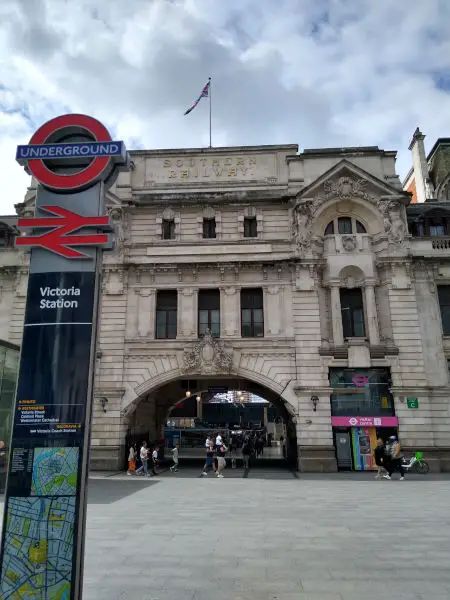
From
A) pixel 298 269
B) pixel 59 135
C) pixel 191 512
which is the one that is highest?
pixel 298 269

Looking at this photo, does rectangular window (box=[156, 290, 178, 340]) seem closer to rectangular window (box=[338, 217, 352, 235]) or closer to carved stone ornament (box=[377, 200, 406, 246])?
rectangular window (box=[338, 217, 352, 235])

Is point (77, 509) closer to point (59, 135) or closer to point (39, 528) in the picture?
point (39, 528)

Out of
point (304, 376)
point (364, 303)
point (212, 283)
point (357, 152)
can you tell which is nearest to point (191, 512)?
point (304, 376)

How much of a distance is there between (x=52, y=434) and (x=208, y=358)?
2028cm

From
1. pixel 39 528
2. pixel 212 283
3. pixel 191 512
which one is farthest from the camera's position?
pixel 212 283

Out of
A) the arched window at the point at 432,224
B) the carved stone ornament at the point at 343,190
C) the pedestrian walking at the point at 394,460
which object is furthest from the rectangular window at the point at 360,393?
the carved stone ornament at the point at 343,190

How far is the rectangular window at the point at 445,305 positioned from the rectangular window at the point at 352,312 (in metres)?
4.96

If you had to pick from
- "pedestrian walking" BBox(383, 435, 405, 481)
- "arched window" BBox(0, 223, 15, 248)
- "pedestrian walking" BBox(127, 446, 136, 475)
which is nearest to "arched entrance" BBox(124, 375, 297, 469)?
"pedestrian walking" BBox(127, 446, 136, 475)

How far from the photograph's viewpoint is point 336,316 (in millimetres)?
27344

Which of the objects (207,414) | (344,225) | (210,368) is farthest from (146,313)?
(207,414)

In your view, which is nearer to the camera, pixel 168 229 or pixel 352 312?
pixel 352 312

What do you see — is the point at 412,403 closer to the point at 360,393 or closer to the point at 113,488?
the point at 360,393

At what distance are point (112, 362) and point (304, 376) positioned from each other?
38.0 ft

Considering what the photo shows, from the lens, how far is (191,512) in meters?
13.7
